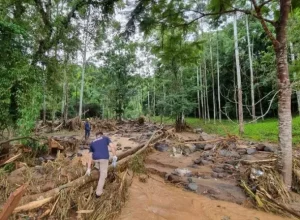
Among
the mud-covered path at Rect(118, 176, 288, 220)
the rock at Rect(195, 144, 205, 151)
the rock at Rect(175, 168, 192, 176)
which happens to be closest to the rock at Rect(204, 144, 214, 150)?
the rock at Rect(195, 144, 205, 151)

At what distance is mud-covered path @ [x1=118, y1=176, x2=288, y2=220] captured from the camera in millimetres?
4496

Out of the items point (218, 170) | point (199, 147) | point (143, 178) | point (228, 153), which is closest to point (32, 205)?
point (143, 178)

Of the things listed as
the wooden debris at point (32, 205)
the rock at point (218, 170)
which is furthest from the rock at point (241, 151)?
the wooden debris at point (32, 205)

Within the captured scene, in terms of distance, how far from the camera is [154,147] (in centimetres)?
933

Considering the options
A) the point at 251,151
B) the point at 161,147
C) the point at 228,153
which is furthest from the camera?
the point at 161,147

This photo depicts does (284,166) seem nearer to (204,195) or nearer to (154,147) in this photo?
(204,195)

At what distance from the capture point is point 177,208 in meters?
4.87

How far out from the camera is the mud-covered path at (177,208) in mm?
4496

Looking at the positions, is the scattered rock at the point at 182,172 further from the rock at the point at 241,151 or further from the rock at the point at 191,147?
the rock at the point at 241,151

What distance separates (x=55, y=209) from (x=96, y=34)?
493cm

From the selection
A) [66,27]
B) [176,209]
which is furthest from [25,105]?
[176,209]

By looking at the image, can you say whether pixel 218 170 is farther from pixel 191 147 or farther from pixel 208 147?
pixel 191 147

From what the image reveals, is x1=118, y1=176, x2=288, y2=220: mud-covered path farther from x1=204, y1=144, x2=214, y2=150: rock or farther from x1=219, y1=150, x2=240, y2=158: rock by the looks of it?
x1=204, y1=144, x2=214, y2=150: rock

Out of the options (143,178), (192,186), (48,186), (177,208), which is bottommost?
(177,208)
